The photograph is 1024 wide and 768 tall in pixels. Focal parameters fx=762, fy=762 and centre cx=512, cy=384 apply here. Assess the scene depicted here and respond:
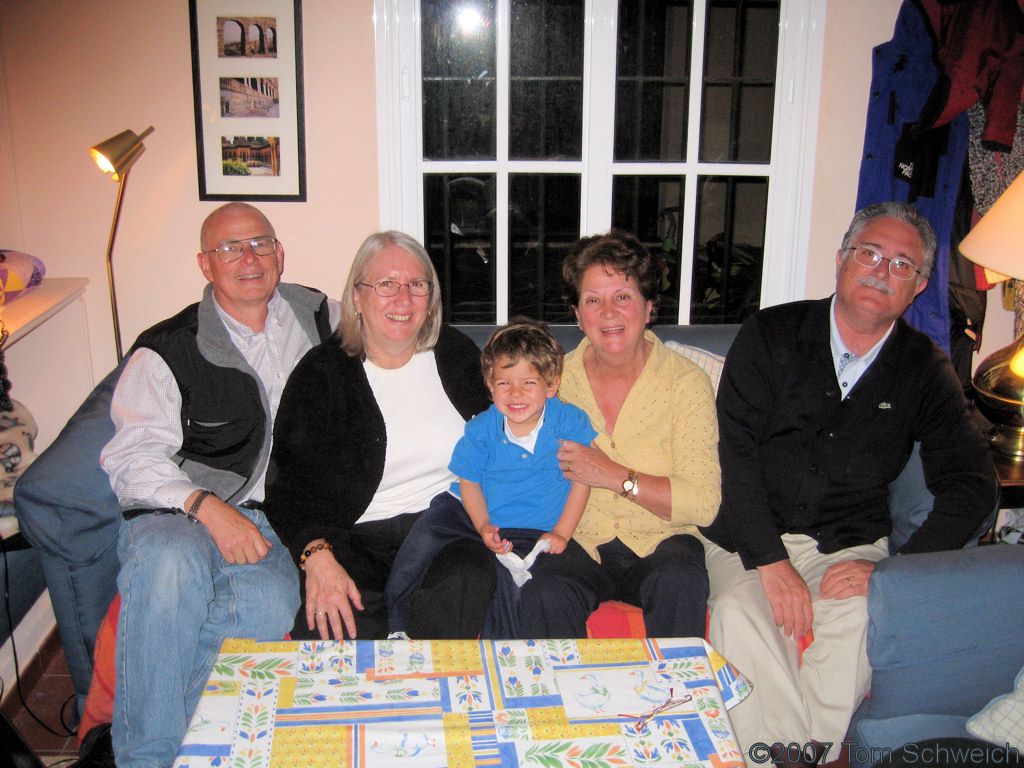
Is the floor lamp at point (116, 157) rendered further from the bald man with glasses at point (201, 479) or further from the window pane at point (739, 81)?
the window pane at point (739, 81)

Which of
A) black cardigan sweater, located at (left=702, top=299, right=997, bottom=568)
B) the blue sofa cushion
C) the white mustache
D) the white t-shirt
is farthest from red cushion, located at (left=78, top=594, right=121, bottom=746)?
the white mustache

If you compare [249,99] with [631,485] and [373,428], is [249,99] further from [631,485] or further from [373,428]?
[631,485]

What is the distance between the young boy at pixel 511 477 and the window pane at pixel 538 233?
997 mm

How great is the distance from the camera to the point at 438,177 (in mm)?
2797

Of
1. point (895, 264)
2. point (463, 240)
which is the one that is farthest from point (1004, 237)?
point (463, 240)

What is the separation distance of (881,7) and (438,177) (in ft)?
5.47

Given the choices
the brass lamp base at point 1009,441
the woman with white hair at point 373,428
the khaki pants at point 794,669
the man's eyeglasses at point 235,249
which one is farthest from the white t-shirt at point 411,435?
the brass lamp base at point 1009,441

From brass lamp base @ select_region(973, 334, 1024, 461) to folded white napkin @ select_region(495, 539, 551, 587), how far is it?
1415 mm

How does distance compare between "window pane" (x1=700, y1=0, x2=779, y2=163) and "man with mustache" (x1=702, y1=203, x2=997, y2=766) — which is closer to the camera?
"man with mustache" (x1=702, y1=203, x2=997, y2=766)

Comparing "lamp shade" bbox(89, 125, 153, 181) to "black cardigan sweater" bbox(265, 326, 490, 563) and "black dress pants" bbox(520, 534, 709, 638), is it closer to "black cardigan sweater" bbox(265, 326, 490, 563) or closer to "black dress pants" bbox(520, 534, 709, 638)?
"black cardigan sweater" bbox(265, 326, 490, 563)

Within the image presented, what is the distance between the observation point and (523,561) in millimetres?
1816

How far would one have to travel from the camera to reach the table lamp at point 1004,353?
6.51ft

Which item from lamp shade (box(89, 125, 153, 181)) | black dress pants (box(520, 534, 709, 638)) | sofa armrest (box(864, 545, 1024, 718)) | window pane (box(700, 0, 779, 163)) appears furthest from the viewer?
window pane (box(700, 0, 779, 163))

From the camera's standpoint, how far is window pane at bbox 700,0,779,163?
2.75 metres
